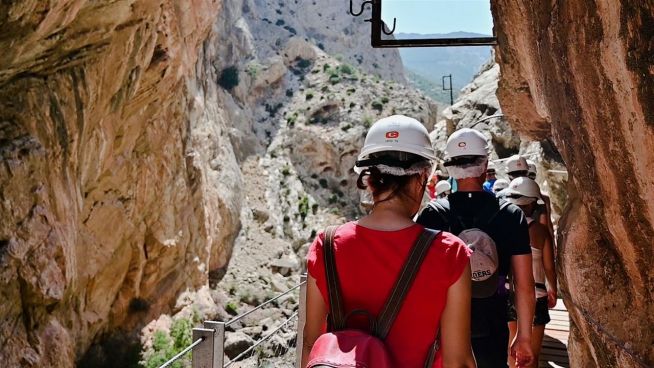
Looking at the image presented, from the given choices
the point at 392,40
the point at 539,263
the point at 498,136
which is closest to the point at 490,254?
the point at 539,263

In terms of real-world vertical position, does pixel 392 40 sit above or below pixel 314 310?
above

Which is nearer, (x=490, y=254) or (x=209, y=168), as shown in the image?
(x=490, y=254)

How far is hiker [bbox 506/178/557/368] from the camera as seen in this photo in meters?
3.62

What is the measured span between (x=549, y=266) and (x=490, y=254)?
1.52 m

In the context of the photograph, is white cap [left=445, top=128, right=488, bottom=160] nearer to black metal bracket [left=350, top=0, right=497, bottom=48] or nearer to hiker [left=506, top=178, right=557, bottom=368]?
hiker [left=506, top=178, right=557, bottom=368]

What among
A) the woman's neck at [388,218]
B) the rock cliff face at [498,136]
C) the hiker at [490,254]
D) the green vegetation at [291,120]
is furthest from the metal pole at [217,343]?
the green vegetation at [291,120]

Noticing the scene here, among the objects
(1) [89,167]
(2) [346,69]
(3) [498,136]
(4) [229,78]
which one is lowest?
(3) [498,136]

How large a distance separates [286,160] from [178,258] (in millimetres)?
18689

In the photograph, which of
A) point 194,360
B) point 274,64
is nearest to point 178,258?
point 194,360

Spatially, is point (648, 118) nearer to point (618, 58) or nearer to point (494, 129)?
point (618, 58)

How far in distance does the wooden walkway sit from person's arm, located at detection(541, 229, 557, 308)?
4.18ft

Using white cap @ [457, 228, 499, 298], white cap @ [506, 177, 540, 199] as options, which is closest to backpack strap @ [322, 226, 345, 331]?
white cap @ [457, 228, 499, 298]

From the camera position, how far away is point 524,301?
250cm

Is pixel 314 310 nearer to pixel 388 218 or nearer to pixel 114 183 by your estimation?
pixel 388 218
